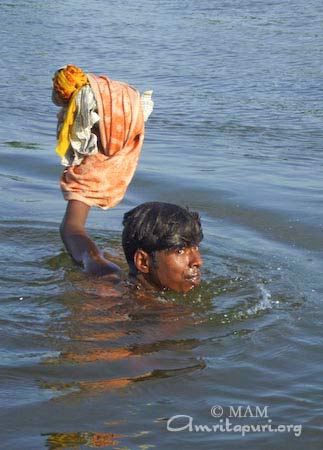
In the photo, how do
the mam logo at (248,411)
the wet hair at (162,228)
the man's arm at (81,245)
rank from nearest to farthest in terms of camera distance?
1. the mam logo at (248,411)
2. the wet hair at (162,228)
3. the man's arm at (81,245)

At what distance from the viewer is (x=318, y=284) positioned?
541cm

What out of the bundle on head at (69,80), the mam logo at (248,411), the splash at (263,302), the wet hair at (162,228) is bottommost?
the splash at (263,302)

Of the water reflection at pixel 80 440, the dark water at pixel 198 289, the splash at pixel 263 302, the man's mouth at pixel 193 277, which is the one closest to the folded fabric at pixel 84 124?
the dark water at pixel 198 289

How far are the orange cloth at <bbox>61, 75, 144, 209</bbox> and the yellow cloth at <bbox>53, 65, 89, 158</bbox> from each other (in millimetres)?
74

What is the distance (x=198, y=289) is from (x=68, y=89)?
1.33 m

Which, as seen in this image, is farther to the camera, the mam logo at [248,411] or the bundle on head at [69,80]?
the bundle on head at [69,80]

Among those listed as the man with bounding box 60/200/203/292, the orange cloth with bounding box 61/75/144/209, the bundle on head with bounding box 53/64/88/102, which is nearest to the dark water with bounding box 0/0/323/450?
the man with bounding box 60/200/203/292

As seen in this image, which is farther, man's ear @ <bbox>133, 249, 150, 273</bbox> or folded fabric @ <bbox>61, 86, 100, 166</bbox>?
folded fabric @ <bbox>61, 86, 100, 166</bbox>

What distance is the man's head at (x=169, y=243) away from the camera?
484cm

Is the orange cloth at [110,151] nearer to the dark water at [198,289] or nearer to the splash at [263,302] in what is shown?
the dark water at [198,289]

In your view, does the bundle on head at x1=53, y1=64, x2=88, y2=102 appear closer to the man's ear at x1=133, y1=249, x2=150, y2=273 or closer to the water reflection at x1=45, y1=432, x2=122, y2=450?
the man's ear at x1=133, y1=249, x2=150, y2=273

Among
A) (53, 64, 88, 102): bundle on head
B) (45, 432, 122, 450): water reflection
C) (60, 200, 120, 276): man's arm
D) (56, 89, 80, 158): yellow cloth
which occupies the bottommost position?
(45, 432, 122, 450): water reflection

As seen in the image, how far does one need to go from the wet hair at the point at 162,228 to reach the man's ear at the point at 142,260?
0.02 metres

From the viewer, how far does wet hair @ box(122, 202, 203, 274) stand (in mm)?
4828
